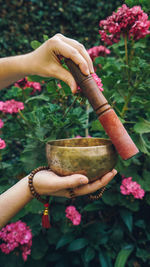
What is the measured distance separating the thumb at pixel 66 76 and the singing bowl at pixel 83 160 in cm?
21

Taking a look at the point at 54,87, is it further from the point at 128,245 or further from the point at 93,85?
the point at 128,245

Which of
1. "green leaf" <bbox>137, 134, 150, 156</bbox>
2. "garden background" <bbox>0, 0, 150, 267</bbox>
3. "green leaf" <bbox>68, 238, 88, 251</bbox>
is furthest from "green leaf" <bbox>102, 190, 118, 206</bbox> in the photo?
"green leaf" <bbox>137, 134, 150, 156</bbox>

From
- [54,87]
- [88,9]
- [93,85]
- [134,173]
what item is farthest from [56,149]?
[88,9]

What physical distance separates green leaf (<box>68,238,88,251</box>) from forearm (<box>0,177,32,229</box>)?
2.21 ft

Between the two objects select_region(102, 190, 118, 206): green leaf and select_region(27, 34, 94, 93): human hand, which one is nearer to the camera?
select_region(27, 34, 94, 93): human hand

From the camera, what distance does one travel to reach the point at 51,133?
130 cm

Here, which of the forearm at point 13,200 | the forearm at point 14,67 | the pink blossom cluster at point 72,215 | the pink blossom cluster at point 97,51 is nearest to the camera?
the forearm at point 13,200

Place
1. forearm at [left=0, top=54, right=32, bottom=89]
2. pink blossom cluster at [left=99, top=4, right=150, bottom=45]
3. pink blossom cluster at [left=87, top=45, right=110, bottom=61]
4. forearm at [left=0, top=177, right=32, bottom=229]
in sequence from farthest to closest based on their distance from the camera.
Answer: pink blossom cluster at [left=87, top=45, right=110, bottom=61], pink blossom cluster at [left=99, top=4, right=150, bottom=45], forearm at [left=0, top=54, right=32, bottom=89], forearm at [left=0, top=177, right=32, bottom=229]

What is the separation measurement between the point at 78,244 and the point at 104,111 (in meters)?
0.97

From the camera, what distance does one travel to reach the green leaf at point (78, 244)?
1386 mm

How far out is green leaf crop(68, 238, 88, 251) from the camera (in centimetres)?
139

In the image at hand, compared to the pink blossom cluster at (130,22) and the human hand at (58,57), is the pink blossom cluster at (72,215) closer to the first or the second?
the human hand at (58,57)

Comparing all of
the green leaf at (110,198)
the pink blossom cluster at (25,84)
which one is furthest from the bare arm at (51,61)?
the green leaf at (110,198)

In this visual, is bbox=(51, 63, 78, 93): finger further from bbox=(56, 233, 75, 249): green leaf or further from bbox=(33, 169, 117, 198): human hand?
bbox=(56, 233, 75, 249): green leaf
